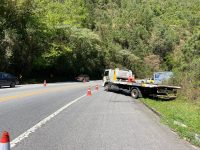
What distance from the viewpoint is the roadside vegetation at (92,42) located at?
46406 mm

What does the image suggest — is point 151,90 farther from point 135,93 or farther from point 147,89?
point 135,93

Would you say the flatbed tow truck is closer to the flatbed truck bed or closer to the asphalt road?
the flatbed truck bed

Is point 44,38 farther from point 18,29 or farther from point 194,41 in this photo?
point 194,41

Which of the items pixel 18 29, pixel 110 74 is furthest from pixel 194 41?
pixel 18 29

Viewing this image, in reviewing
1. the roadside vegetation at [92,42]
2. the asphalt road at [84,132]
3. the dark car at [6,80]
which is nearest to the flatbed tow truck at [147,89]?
the roadside vegetation at [92,42]

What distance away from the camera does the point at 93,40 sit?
69.4 meters

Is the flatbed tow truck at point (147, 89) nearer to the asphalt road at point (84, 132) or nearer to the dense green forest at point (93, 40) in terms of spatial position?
the dense green forest at point (93, 40)

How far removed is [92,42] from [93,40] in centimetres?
42

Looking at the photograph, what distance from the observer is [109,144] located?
367 inches

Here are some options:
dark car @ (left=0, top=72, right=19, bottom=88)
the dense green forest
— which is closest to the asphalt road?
the dense green forest

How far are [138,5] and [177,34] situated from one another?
2880cm

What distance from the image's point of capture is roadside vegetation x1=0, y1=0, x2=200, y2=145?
46406 mm

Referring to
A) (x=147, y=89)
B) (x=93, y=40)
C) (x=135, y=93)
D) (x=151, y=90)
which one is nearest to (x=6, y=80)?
(x=135, y=93)

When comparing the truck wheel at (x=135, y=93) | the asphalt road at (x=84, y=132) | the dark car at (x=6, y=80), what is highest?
the dark car at (x=6, y=80)
